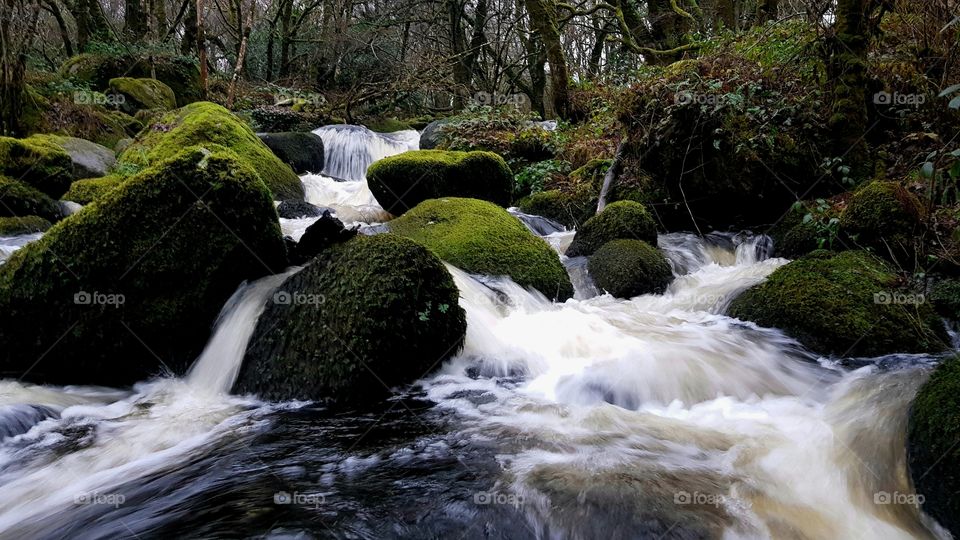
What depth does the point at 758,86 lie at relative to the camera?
823 cm

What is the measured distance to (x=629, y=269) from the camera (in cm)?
655

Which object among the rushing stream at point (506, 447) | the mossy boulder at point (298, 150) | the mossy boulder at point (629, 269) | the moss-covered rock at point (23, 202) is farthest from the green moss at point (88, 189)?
the mossy boulder at point (629, 269)

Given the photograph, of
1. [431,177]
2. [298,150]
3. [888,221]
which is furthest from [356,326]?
[298,150]

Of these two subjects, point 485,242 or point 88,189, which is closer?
point 485,242

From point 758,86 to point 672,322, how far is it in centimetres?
472

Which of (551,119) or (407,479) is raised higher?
(551,119)

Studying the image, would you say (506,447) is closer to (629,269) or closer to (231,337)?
(231,337)

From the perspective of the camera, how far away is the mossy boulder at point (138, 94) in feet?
43.4

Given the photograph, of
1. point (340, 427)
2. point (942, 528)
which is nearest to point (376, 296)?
point (340, 427)

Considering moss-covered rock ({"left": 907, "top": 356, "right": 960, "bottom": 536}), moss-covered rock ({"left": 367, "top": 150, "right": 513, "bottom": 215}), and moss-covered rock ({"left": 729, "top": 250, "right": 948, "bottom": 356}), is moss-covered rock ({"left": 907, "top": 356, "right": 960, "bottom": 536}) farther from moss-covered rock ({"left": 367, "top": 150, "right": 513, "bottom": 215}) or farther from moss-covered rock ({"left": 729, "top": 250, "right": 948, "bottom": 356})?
moss-covered rock ({"left": 367, "top": 150, "right": 513, "bottom": 215})

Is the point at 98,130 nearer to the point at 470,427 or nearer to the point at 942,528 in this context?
the point at 470,427

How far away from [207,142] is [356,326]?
220 inches

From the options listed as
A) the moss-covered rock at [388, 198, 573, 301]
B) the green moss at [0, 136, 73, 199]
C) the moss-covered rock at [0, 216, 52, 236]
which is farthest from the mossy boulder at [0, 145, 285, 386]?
the green moss at [0, 136, 73, 199]

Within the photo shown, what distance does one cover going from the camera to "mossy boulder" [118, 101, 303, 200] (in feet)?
26.0
